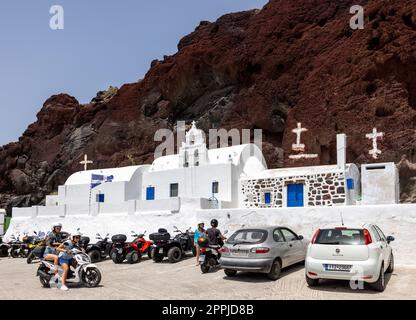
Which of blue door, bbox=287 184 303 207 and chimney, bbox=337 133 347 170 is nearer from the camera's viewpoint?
chimney, bbox=337 133 347 170

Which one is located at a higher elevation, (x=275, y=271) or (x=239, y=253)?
(x=239, y=253)

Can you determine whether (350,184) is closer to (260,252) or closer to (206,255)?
(206,255)

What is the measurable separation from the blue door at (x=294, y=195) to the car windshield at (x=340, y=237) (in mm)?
12534

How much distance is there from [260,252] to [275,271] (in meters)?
0.74

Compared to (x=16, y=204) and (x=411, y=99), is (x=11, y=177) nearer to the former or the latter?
(x=16, y=204)

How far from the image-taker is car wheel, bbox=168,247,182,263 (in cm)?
1439

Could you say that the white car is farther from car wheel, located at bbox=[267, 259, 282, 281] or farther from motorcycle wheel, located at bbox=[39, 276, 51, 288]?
motorcycle wheel, located at bbox=[39, 276, 51, 288]

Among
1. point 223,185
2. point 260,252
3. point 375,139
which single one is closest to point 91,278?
point 260,252

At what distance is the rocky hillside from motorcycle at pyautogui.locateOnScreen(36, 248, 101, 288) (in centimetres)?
2366

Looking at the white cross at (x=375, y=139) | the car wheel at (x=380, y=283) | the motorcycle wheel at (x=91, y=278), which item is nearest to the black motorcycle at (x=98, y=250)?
the motorcycle wheel at (x=91, y=278)

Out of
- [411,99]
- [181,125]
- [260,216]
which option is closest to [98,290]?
[260,216]

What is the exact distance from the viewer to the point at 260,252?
1043cm

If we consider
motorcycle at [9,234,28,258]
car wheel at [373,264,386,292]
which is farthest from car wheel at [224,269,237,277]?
motorcycle at [9,234,28,258]

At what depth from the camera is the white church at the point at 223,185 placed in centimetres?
1939
